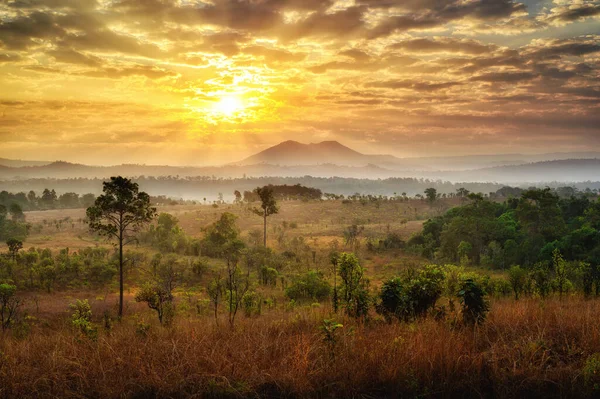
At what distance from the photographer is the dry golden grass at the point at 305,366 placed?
14.8 ft

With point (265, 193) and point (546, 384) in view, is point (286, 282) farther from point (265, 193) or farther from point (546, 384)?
point (546, 384)

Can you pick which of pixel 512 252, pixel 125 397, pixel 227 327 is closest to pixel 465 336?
pixel 227 327

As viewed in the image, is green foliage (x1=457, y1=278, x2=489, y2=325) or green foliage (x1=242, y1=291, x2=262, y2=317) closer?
green foliage (x1=457, y1=278, x2=489, y2=325)

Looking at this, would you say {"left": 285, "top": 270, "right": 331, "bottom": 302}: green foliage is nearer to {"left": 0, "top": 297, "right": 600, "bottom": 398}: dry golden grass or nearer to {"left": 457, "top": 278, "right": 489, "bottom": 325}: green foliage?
A: {"left": 457, "top": 278, "right": 489, "bottom": 325}: green foliage

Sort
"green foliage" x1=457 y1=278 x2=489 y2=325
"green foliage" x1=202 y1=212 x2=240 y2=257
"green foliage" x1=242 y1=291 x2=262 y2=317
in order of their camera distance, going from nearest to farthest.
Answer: "green foliage" x1=457 y1=278 x2=489 y2=325
"green foliage" x1=242 y1=291 x2=262 y2=317
"green foliage" x1=202 y1=212 x2=240 y2=257

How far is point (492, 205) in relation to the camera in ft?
182

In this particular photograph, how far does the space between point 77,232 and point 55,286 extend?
188 ft

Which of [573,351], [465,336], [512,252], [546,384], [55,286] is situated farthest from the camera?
[512,252]

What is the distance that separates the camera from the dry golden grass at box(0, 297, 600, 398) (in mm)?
4508

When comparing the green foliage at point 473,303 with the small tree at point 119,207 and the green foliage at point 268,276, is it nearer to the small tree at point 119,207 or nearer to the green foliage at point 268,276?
the small tree at point 119,207

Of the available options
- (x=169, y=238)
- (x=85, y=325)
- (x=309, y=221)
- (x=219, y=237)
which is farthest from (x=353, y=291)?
(x=309, y=221)

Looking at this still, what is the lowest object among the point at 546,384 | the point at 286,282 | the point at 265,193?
the point at 286,282

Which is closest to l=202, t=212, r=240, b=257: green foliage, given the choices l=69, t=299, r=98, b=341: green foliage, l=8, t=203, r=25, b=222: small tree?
l=69, t=299, r=98, b=341: green foliage

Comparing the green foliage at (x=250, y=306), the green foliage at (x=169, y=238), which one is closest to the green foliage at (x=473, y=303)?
the green foliage at (x=250, y=306)
